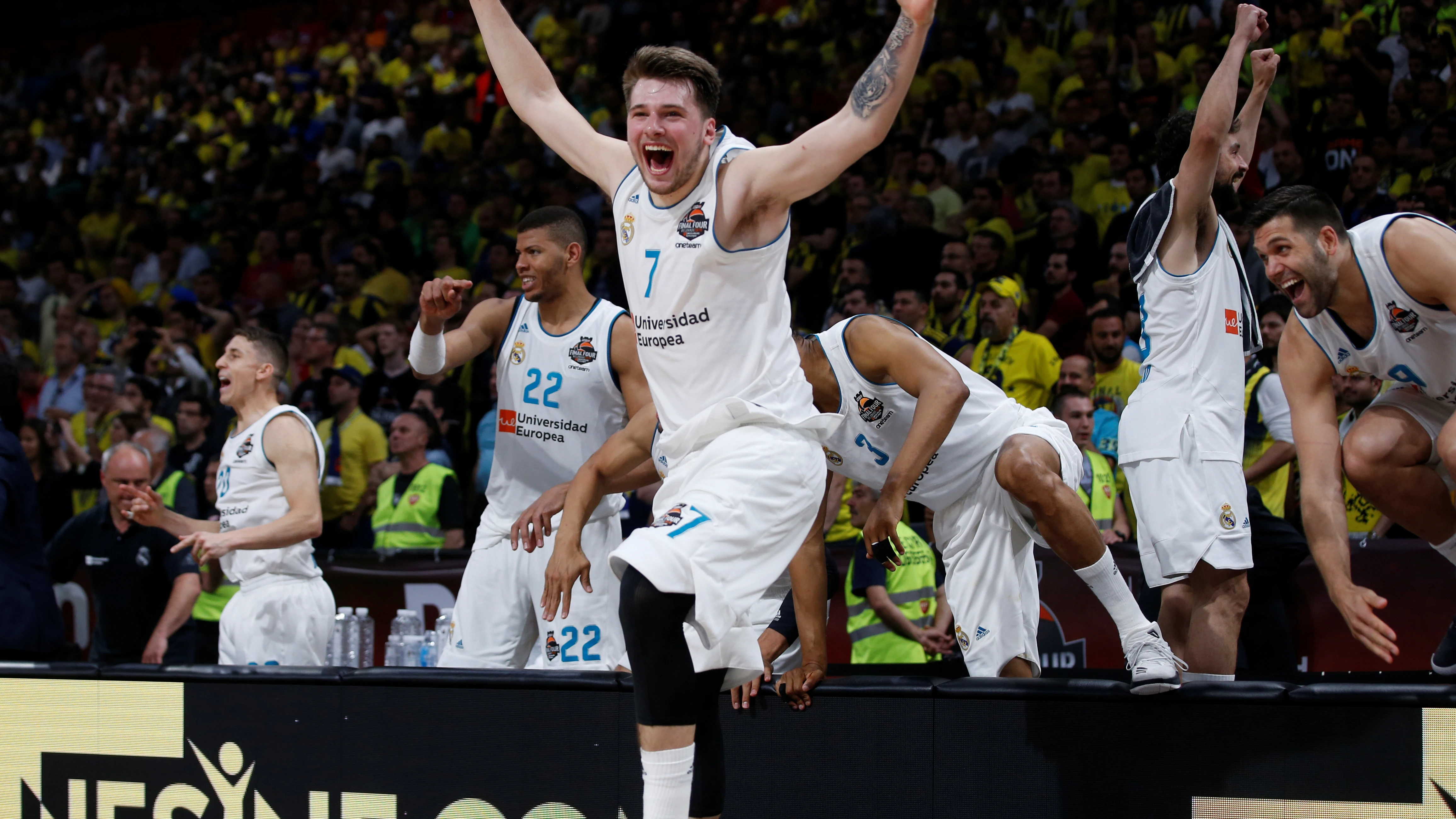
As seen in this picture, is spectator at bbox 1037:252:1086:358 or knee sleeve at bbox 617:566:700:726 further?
spectator at bbox 1037:252:1086:358

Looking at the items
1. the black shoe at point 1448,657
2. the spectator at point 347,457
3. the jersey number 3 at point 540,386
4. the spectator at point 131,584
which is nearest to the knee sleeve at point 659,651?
the jersey number 3 at point 540,386

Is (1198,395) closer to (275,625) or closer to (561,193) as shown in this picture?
(275,625)

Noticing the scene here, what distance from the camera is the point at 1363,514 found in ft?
23.2

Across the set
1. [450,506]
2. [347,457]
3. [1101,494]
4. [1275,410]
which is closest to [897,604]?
[1101,494]

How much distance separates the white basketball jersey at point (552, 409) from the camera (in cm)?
553

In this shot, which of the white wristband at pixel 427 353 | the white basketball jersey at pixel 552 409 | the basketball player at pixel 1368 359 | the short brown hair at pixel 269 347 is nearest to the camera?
the basketball player at pixel 1368 359

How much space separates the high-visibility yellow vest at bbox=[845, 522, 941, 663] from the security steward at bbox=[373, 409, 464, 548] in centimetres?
289

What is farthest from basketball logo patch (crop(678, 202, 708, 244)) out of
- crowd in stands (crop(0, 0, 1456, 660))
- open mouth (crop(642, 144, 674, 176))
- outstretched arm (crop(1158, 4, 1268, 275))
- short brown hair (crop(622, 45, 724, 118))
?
crowd in stands (crop(0, 0, 1456, 660))

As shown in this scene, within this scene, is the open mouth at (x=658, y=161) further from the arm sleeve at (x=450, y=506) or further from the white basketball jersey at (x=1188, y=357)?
the arm sleeve at (x=450, y=506)

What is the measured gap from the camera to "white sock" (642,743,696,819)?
3176 millimetres

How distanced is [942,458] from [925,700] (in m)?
0.98

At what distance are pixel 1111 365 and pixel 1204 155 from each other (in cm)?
370

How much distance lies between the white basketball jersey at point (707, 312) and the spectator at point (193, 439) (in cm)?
737

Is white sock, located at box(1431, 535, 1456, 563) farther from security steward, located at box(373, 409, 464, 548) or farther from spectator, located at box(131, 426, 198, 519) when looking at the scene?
spectator, located at box(131, 426, 198, 519)
